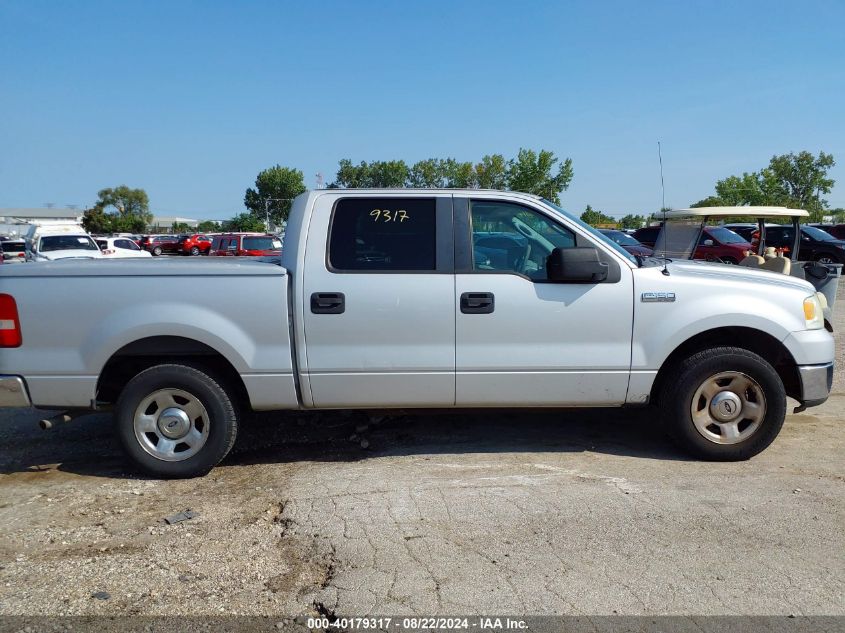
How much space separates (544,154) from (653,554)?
1547 inches

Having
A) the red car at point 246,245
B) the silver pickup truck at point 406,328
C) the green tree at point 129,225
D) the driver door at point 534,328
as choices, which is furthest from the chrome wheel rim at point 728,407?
the green tree at point 129,225

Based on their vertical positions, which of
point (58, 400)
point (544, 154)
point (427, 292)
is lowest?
point (58, 400)

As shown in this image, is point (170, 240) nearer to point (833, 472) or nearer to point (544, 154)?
point (544, 154)

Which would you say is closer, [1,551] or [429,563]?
[429,563]

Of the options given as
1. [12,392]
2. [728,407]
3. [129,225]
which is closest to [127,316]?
[12,392]

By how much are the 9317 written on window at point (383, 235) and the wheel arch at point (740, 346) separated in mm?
1860

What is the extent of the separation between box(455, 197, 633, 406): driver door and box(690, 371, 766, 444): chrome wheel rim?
575 millimetres

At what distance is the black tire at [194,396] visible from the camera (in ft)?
15.1

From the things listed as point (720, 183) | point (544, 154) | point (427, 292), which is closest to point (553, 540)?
point (427, 292)

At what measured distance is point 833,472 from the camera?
4.68 m

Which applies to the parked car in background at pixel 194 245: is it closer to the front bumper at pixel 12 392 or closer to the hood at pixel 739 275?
the front bumper at pixel 12 392

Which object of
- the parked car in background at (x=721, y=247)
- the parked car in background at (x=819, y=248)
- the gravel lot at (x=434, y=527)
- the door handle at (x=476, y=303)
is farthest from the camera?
the parked car in background at (x=819, y=248)

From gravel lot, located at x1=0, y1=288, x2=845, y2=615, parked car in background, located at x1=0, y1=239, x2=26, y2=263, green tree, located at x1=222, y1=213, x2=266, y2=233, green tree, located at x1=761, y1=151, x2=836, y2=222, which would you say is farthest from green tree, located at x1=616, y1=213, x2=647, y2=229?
gravel lot, located at x1=0, y1=288, x2=845, y2=615

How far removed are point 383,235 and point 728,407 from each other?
2.71 m
